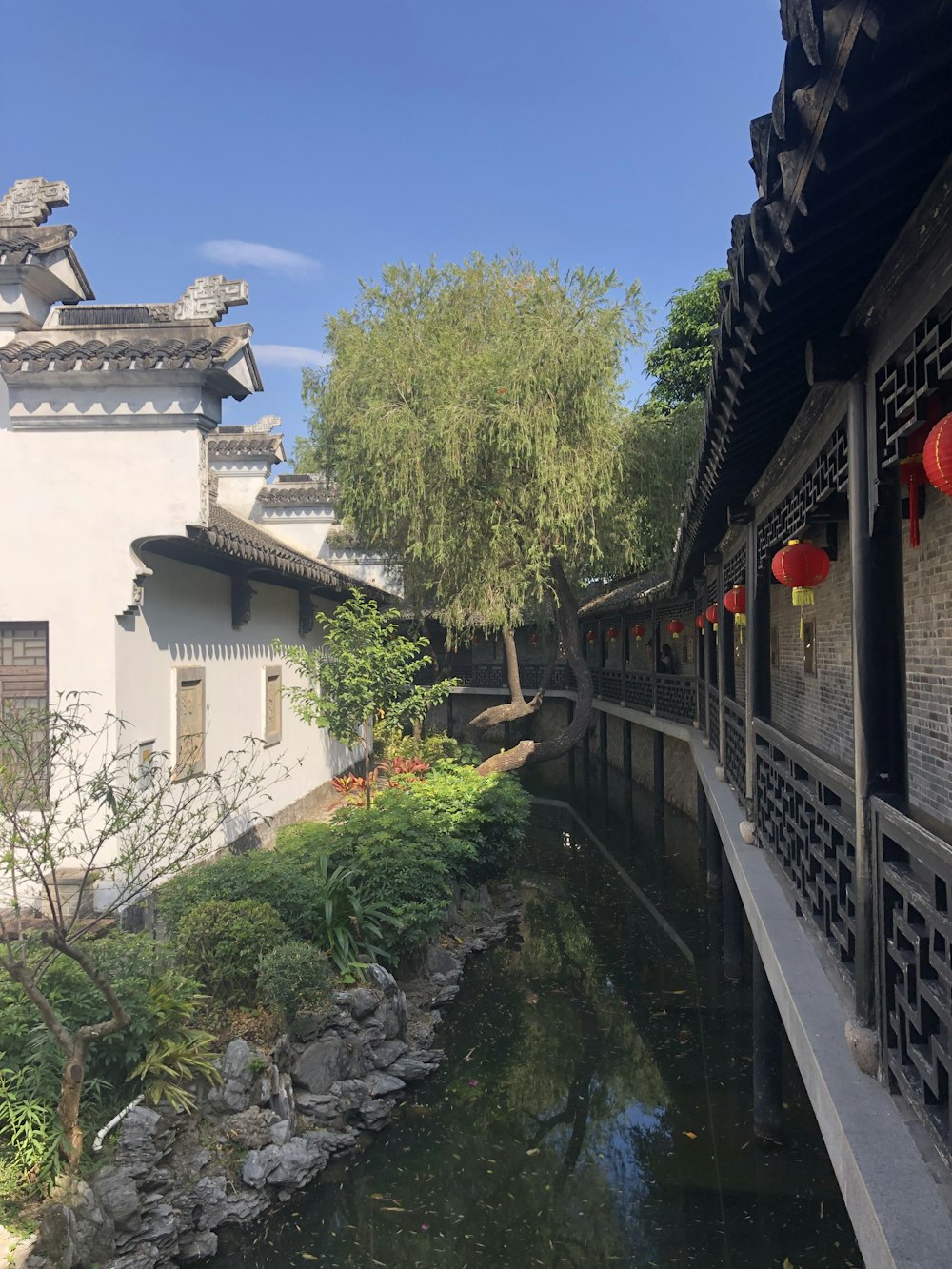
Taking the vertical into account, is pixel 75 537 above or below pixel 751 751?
above

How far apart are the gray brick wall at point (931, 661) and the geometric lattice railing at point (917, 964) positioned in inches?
35.7

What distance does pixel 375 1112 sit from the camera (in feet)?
20.0

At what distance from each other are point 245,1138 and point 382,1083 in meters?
1.25

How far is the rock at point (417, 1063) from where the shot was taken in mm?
6613

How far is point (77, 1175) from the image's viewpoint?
4.48 meters

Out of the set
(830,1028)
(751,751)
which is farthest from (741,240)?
(751,751)

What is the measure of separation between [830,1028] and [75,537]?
6777mm

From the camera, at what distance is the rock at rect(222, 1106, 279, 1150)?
5.35 m

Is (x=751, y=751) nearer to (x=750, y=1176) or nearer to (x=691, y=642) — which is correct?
(x=750, y=1176)

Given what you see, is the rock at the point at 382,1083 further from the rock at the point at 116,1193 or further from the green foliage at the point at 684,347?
the green foliage at the point at 684,347

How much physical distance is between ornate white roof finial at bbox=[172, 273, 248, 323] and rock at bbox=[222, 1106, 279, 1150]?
21.3 feet

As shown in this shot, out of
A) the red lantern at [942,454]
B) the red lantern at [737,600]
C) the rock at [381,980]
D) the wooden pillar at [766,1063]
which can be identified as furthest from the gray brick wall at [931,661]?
the rock at [381,980]

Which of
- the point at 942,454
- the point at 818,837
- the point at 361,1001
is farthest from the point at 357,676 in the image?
the point at 942,454

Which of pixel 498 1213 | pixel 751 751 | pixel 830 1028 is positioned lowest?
pixel 498 1213
